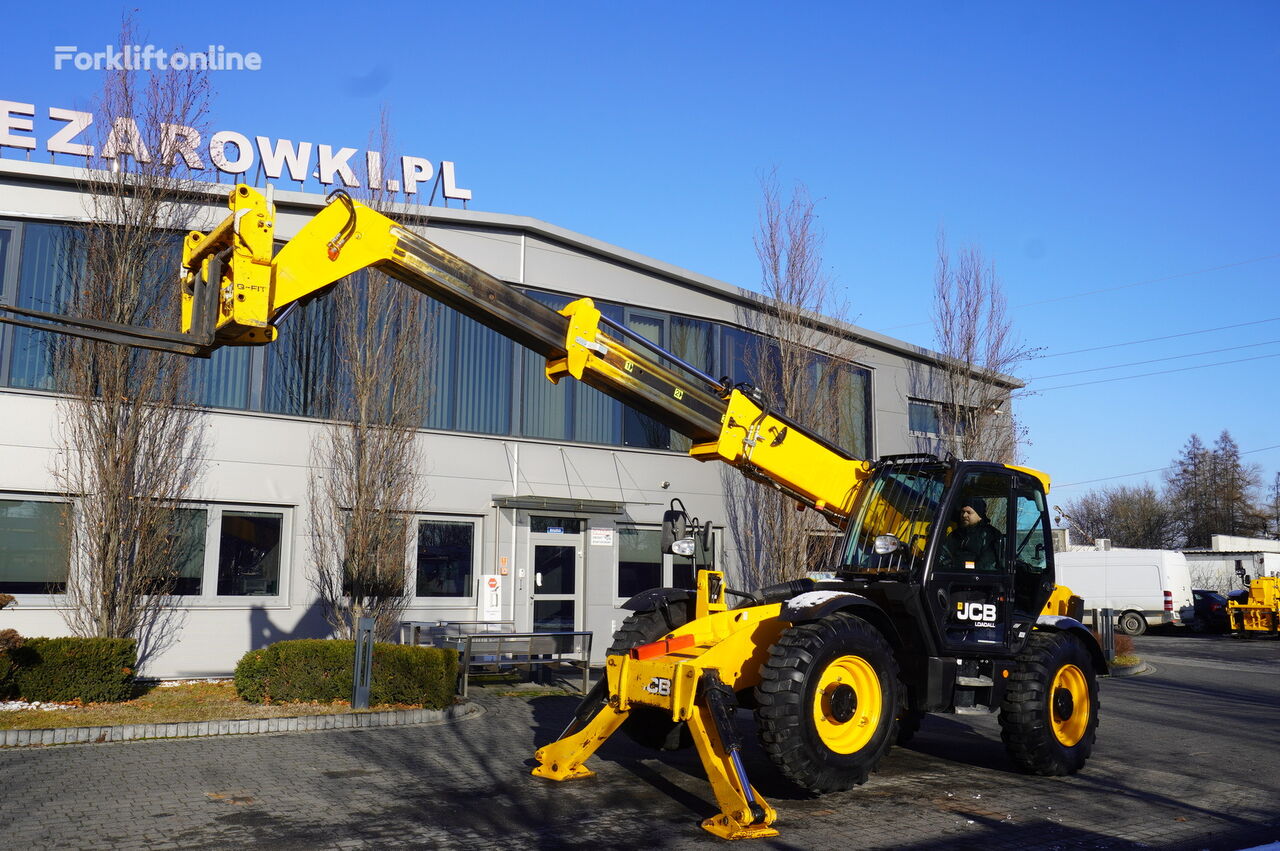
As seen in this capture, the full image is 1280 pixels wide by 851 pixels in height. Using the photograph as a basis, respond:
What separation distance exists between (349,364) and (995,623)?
1039 cm

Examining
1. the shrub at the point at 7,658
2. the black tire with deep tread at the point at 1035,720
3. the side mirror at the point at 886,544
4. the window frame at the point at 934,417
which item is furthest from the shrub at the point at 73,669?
the window frame at the point at 934,417

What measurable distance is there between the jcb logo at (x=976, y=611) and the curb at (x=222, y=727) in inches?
234

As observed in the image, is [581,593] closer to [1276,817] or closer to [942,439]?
[942,439]

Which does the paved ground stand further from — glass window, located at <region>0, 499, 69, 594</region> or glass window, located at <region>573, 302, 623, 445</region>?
glass window, located at <region>573, 302, 623, 445</region>

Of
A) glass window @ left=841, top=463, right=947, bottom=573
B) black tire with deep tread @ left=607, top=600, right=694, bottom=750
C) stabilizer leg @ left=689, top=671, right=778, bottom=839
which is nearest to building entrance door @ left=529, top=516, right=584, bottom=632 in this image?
black tire with deep tread @ left=607, top=600, right=694, bottom=750

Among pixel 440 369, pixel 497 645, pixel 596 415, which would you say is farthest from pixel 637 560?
pixel 440 369

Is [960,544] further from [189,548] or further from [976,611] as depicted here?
[189,548]

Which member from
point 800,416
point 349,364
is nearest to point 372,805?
point 349,364

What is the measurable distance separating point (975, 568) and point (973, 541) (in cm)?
24

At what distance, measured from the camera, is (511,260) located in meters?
17.2

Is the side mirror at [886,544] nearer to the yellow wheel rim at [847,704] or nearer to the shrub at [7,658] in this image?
the yellow wheel rim at [847,704]

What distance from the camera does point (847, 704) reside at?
7672 mm

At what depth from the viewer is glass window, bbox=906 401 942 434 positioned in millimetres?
22844

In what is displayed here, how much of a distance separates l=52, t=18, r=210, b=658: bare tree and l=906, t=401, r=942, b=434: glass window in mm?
14691
